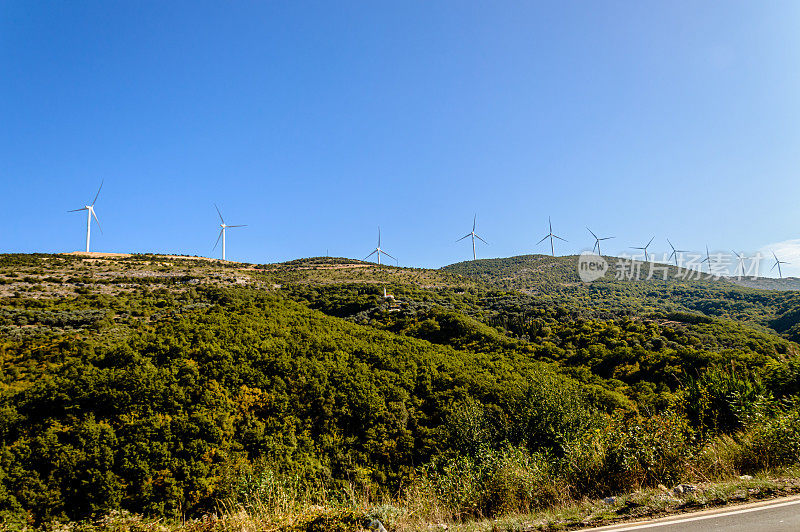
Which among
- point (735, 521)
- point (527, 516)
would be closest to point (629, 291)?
point (735, 521)

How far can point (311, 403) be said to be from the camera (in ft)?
82.6

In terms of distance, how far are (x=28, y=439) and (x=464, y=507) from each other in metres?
20.5

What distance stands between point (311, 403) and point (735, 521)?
73.3ft

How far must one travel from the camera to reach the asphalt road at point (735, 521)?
6.38 meters

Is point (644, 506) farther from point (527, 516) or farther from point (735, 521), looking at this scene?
point (527, 516)

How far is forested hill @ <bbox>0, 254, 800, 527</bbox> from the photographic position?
12312mm

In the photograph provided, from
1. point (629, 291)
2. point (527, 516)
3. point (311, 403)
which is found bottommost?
point (311, 403)

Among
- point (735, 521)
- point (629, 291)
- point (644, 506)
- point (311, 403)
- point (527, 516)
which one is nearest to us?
point (735, 521)

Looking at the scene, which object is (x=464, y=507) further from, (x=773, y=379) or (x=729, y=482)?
(x=773, y=379)

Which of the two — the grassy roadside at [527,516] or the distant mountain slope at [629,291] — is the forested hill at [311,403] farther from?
the distant mountain slope at [629,291]

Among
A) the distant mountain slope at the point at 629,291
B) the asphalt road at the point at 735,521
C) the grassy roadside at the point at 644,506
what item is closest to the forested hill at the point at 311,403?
the grassy roadside at the point at 644,506

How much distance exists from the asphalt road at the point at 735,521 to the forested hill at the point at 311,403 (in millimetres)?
2186

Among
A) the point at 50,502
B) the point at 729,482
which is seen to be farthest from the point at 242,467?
the point at 729,482

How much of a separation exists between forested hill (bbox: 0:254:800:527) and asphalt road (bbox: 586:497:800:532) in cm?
219
